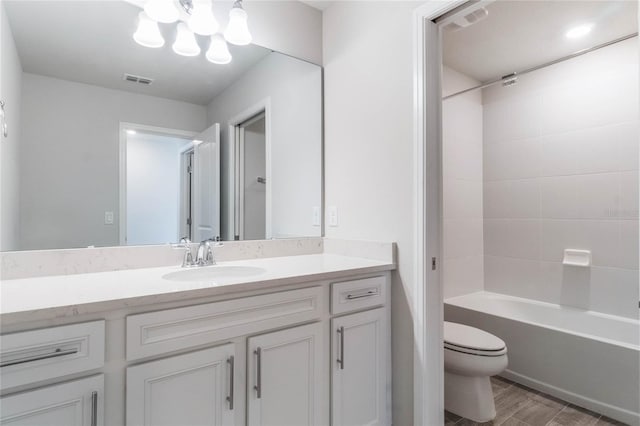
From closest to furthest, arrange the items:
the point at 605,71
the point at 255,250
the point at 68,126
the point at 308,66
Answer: the point at 68,126, the point at 255,250, the point at 308,66, the point at 605,71

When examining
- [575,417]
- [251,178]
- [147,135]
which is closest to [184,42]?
[147,135]

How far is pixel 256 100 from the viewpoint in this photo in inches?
73.9

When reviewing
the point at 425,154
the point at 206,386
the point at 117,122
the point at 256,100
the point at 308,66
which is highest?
the point at 308,66

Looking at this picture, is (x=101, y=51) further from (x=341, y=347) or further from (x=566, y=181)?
(x=566, y=181)

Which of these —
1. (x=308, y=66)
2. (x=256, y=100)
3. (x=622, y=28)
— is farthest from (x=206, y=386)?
(x=622, y=28)

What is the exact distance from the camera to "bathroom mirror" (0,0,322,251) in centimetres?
129

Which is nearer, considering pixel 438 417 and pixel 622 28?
pixel 438 417

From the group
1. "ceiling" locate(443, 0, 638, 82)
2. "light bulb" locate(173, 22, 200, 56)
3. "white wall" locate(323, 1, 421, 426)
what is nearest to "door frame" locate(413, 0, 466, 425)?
"white wall" locate(323, 1, 421, 426)

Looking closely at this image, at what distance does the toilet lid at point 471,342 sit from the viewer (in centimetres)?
178

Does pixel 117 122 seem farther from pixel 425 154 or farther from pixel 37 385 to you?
pixel 425 154

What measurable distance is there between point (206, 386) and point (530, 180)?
9.10 ft

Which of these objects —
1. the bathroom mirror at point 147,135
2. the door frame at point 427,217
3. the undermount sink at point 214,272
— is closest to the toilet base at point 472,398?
the door frame at point 427,217

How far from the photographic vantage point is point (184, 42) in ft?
5.17

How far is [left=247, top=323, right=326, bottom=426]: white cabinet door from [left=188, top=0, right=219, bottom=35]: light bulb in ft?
4.64
